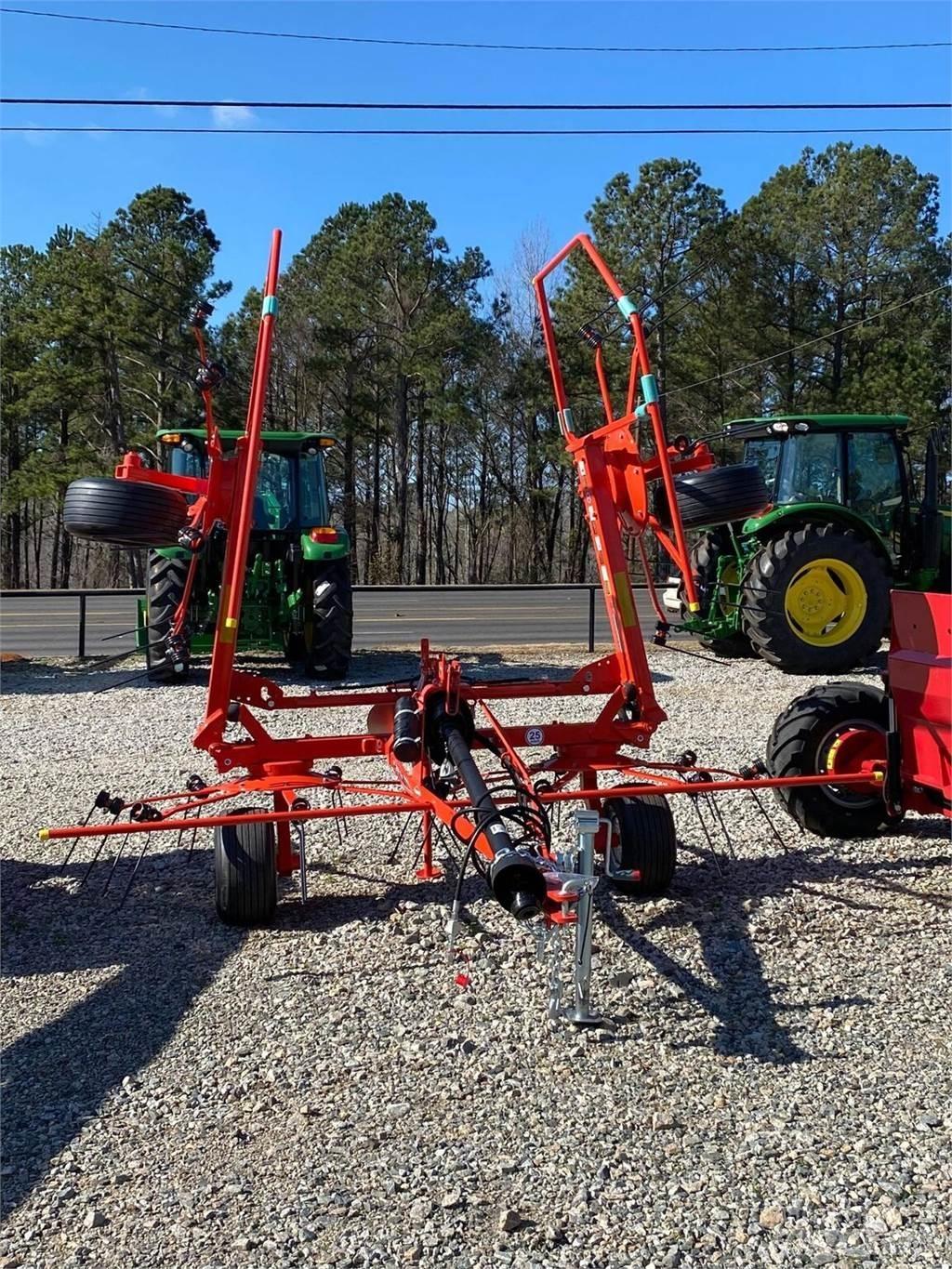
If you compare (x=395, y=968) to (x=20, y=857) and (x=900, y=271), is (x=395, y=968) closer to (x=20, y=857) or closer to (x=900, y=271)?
(x=20, y=857)

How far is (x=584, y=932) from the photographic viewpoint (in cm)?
322

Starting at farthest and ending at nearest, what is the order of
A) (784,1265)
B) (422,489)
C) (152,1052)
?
(422,489) < (152,1052) < (784,1265)

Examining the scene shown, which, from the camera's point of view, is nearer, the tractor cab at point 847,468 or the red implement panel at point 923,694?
the red implement panel at point 923,694

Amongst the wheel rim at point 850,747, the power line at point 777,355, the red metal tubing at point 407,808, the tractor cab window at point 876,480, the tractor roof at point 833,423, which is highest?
the power line at point 777,355

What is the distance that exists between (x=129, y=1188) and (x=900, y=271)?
29.3 m

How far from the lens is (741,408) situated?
95.2 feet

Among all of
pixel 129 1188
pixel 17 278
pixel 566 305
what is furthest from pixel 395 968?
pixel 17 278

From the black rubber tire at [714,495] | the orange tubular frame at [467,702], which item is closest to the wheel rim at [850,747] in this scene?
the orange tubular frame at [467,702]

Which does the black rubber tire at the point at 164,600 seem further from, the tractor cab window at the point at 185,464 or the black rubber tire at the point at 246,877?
the black rubber tire at the point at 246,877

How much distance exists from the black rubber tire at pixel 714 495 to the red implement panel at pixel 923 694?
0.86 m

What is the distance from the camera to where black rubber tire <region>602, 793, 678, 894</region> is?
457 centimetres

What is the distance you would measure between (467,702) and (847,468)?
7.62 metres

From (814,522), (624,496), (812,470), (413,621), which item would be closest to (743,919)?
(624,496)

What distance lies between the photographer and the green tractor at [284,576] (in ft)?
34.6
